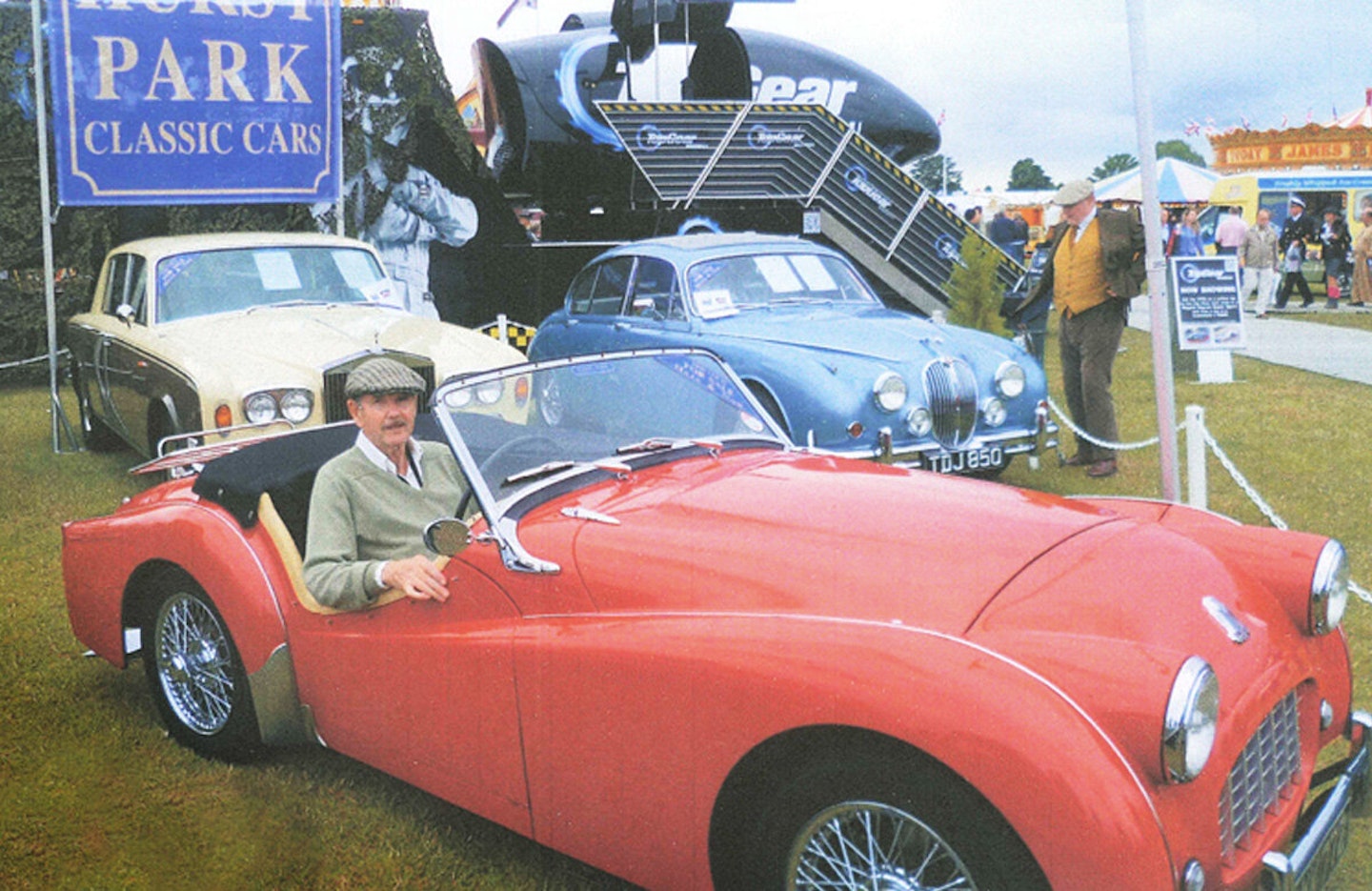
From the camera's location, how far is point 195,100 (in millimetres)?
A: 8906

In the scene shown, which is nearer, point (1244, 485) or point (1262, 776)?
point (1262, 776)

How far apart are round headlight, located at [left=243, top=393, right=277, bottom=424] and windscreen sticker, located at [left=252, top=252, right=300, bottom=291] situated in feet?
5.45

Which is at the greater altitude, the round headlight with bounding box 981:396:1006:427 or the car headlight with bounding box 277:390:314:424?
the car headlight with bounding box 277:390:314:424

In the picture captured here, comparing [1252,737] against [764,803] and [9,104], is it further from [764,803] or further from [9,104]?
[9,104]

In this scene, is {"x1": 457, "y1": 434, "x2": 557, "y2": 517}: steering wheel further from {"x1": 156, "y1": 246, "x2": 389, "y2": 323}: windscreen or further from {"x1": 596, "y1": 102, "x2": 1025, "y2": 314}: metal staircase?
{"x1": 596, "y1": 102, "x2": 1025, "y2": 314}: metal staircase

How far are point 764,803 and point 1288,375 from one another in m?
11.4

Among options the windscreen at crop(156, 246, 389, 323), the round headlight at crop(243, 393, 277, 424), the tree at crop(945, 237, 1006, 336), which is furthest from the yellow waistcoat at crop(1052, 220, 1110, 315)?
the round headlight at crop(243, 393, 277, 424)

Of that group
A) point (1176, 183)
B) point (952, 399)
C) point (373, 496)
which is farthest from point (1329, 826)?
point (1176, 183)

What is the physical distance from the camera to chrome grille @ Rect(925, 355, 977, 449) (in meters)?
6.87

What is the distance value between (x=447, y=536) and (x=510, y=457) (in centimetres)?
41

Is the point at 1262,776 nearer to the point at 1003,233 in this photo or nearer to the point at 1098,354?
the point at 1098,354

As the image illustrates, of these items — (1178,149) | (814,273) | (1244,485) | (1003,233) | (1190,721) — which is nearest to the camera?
(1190,721)

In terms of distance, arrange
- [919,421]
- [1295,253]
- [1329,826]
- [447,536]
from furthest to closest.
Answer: [1295,253] → [919,421] → [447,536] → [1329,826]

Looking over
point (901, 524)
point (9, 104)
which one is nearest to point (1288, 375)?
point (901, 524)
